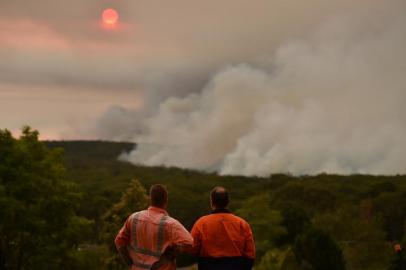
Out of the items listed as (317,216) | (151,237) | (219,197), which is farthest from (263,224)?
(151,237)

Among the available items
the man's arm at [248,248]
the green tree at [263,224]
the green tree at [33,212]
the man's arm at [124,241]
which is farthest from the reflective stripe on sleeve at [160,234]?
the green tree at [263,224]

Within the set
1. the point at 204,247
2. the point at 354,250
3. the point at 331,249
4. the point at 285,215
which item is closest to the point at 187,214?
the point at 285,215

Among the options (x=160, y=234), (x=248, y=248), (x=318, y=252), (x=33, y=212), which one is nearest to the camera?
(x=160, y=234)

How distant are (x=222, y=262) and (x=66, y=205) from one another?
32686 mm

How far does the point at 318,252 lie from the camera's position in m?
46.2

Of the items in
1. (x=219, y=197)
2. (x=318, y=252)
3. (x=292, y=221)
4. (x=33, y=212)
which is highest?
(x=33, y=212)

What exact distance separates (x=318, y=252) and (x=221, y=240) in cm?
3853

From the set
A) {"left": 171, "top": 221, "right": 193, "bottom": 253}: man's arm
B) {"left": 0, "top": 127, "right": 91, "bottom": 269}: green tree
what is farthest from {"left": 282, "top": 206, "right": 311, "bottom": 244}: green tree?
{"left": 171, "top": 221, "right": 193, "bottom": 253}: man's arm

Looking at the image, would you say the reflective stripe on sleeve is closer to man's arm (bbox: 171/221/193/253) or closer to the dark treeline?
man's arm (bbox: 171/221/193/253)

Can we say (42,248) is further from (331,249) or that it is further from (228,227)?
(228,227)

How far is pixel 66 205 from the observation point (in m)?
40.4

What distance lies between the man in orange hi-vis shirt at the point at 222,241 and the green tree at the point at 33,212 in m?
29.9

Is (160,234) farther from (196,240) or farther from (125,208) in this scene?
(125,208)

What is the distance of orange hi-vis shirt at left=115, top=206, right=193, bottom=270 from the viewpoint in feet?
27.7
